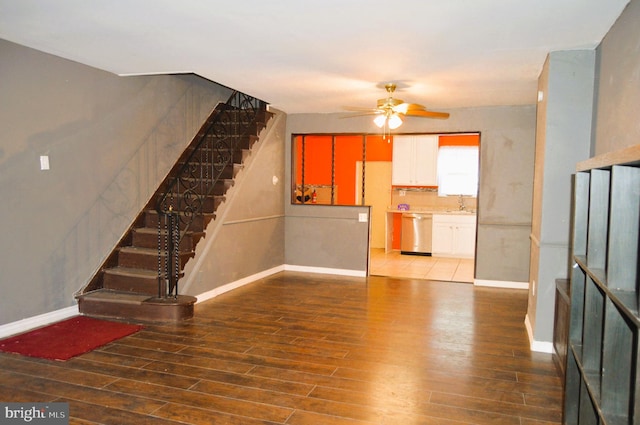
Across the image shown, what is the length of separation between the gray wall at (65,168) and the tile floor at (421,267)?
13.3 ft

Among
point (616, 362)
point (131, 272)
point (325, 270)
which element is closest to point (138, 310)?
point (131, 272)

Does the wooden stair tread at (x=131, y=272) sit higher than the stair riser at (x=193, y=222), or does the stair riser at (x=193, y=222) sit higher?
the stair riser at (x=193, y=222)

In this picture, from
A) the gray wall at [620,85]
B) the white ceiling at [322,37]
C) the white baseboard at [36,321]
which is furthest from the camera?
the white baseboard at [36,321]

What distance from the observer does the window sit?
9.52 metres

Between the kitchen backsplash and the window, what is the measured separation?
6.7 inches

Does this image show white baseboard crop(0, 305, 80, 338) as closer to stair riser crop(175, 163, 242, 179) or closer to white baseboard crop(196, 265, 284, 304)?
white baseboard crop(196, 265, 284, 304)

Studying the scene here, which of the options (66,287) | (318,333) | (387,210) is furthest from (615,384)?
(387,210)

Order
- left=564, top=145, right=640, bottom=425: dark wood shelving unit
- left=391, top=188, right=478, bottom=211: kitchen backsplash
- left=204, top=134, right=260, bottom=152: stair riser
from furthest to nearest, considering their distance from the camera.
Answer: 1. left=391, top=188, right=478, bottom=211: kitchen backsplash
2. left=204, top=134, right=260, bottom=152: stair riser
3. left=564, top=145, right=640, bottom=425: dark wood shelving unit

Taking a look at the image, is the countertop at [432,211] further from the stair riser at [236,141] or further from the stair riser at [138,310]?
the stair riser at [138,310]

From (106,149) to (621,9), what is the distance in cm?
480

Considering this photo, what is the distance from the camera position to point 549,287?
13.3ft

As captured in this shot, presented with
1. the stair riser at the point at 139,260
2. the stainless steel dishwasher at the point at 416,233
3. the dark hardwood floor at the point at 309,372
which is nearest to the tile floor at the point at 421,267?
the stainless steel dishwasher at the point at 416,233

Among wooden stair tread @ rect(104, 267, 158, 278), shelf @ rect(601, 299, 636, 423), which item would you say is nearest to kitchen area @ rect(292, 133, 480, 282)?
wooden stair tread @ rect(104, 267, 158, 278)

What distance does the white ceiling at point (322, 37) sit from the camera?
10.2 ft
